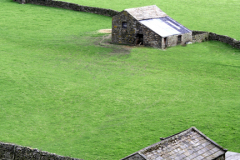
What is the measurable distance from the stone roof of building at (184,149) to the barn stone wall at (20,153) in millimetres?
5558

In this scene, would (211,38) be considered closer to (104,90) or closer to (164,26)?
(164,26)

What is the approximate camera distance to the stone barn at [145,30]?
4591 centimetres

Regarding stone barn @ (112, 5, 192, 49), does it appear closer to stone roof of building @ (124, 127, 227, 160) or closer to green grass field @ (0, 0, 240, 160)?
green grass field @ (0, 0, 240, 160)

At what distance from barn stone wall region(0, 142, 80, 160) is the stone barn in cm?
2556

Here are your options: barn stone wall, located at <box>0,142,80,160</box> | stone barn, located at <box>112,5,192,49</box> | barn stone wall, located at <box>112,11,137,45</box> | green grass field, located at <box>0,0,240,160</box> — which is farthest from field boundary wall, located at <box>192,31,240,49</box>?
barn stone wall, located at <box>0,142,80,160</box>

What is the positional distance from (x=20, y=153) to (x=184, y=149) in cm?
906

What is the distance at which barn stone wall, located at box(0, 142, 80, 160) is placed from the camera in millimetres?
22641

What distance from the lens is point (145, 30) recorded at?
46.0 meters

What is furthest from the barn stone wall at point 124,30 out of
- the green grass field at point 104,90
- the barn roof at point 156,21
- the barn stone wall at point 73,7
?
the barn stone wall at point 73,7

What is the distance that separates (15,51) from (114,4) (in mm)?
23209

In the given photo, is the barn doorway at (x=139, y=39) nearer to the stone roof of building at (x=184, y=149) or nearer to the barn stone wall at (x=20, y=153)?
the stone roof of building at (x=184, y=149)

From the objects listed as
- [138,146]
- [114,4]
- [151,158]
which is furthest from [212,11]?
[151,158]

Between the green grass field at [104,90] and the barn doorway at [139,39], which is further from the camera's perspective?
the barn doorway at [139,39]

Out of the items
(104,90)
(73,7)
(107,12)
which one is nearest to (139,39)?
(104,90)
